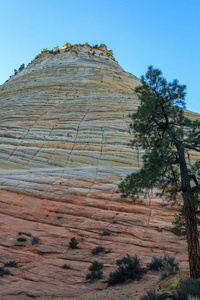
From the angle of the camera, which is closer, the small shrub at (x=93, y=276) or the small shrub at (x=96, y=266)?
the small shrub at (x=93, y=276)

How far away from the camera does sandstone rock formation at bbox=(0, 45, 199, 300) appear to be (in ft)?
35.2

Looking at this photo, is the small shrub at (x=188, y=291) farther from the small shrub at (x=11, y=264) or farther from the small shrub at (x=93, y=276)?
the small shrub at (x=11, y=264)

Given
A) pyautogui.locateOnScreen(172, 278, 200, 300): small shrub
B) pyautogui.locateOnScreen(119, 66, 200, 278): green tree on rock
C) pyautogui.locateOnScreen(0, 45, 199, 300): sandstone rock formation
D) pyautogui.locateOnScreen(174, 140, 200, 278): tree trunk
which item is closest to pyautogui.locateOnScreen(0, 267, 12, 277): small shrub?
pyautogui.locateOnScreen(0, 45, 199, 300): sandstone rock formation

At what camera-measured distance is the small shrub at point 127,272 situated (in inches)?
377

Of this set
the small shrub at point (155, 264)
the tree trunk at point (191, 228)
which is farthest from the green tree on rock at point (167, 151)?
the small shrub at point (155, 264)

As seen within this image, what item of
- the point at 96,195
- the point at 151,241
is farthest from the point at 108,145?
the point at 151,241

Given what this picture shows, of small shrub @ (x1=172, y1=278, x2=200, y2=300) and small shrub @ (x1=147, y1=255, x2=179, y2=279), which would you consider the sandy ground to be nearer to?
small shrub @ (x1=147, y1=255, x2=179, y2=279)

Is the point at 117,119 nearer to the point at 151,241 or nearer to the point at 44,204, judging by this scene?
the point at 44,204

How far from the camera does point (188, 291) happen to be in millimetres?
6711

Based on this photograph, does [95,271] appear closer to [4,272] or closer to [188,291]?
[4,272]

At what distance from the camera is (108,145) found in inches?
882

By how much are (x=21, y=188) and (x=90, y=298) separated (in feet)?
32.8

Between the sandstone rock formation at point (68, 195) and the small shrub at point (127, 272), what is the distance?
0.47 metres

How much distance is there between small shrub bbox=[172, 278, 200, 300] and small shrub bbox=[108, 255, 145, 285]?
2.84 metres
